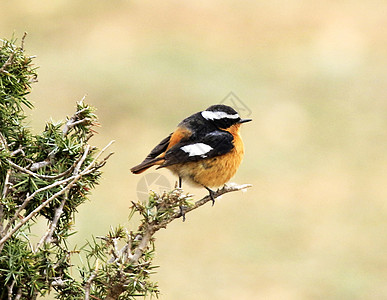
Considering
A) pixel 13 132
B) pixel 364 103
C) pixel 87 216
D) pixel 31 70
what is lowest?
pixel 13 132

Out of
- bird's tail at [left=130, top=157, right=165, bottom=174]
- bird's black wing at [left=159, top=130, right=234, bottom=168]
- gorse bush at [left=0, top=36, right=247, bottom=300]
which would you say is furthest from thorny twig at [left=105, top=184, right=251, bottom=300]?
bird's black wing at [left=159, top=130, right=234, bottom=168]

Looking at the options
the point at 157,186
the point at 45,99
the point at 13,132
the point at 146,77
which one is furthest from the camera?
the point at 146,77

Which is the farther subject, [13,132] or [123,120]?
[123,120]

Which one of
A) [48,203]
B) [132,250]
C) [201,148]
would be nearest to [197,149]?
[201,148]

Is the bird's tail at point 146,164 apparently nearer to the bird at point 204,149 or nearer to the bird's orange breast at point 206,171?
the bird at point 204,149

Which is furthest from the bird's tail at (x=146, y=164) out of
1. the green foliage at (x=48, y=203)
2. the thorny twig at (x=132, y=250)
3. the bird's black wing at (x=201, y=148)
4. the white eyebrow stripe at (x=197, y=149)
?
the thorny twig at (x=132, y=250)

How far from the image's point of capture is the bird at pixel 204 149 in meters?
4.09

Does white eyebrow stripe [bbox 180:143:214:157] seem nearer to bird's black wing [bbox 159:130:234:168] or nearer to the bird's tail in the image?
bird's black wing [bbox 159:130:234:168]

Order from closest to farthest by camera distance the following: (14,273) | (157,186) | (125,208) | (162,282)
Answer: (14,273) < (157,186) < (162,282) < (125,208)

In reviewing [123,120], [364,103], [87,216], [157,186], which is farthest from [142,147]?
[157,186]

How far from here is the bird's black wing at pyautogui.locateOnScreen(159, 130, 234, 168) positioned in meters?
4.05

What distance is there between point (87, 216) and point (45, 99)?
2.82m

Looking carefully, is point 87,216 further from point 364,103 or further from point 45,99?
point 364,103

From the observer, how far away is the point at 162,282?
30.7 ft
